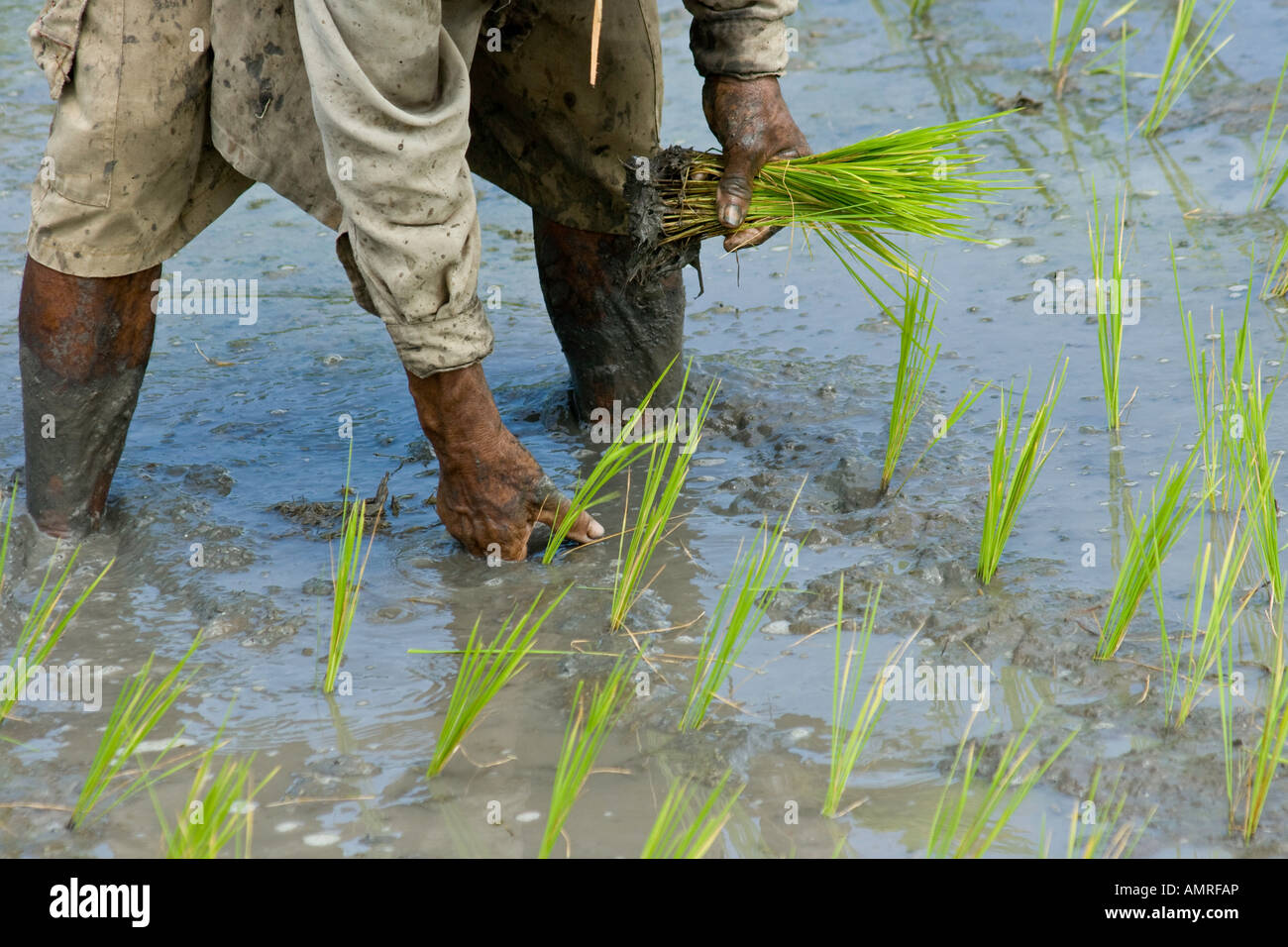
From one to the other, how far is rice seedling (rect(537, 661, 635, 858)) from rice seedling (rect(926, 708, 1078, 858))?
461 millimetres

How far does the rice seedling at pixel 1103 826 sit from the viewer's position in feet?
5.80

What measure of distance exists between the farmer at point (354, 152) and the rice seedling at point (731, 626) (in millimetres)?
387

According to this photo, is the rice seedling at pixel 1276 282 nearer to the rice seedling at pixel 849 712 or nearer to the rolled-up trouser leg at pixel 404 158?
the rice seedling at pixel 849 712

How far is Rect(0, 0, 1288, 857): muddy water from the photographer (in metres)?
1.95

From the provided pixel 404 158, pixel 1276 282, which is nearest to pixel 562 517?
pixel 404 158

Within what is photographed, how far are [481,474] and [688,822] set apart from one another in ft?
2.97

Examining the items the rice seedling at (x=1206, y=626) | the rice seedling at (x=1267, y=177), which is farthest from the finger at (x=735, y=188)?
the rice seedling at (x=1267, y=177)

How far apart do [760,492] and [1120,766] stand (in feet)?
3.53

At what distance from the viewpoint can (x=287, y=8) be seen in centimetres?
245

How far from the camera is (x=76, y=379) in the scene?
103 inches

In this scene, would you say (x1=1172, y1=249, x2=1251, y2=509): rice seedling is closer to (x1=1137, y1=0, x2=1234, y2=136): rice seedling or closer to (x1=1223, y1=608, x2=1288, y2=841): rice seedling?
(x1=1223, y1=608, x2=1288, y2=841): rice seedling

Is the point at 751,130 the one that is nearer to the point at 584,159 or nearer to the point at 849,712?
the point at 584,159
